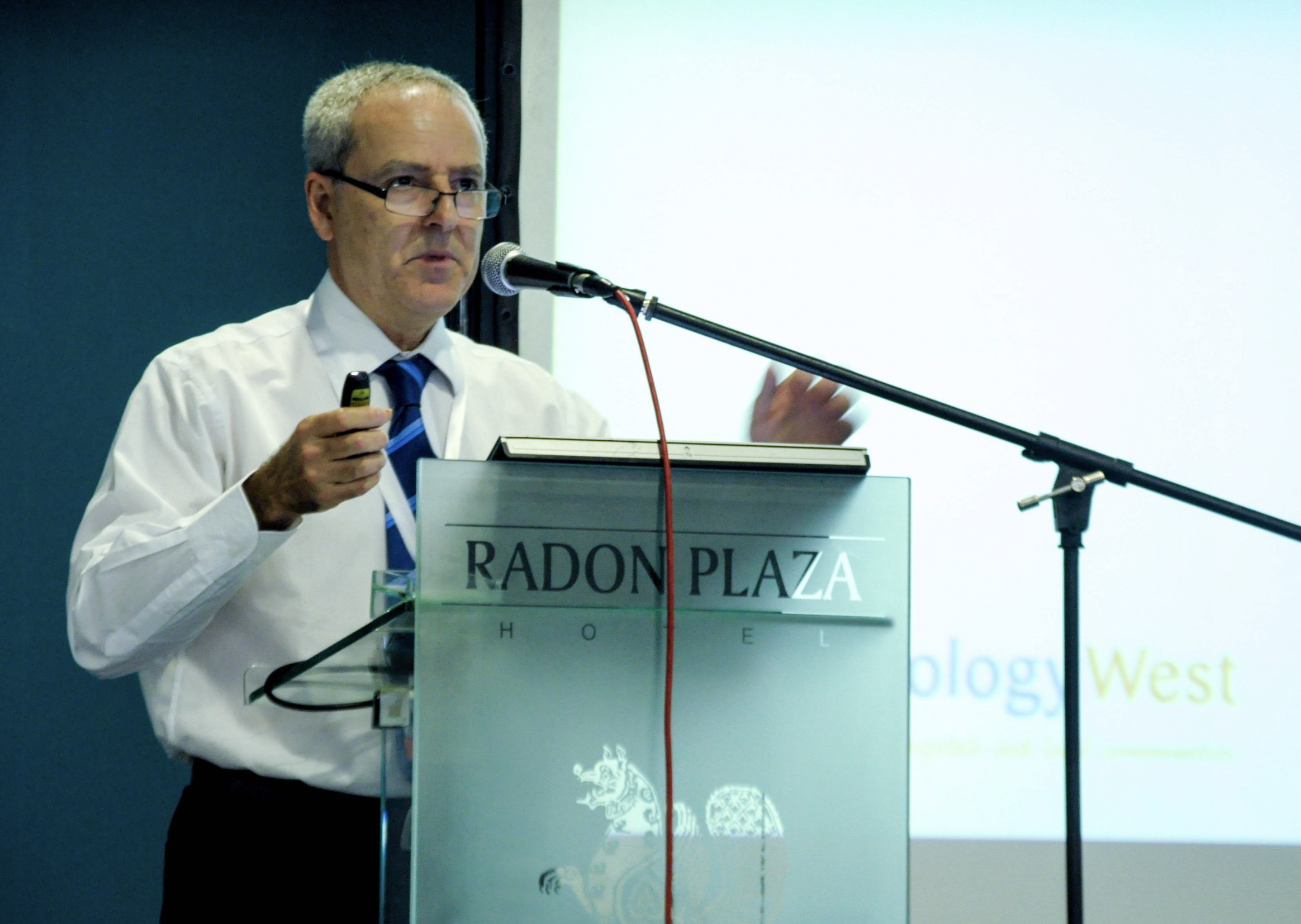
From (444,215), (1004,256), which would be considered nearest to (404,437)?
(444,215)

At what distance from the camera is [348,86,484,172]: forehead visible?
175 cm

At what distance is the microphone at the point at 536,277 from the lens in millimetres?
1220

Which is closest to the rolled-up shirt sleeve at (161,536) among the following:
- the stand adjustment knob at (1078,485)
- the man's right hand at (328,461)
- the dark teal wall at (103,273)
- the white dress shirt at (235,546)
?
the white dress shirt at (235,546)

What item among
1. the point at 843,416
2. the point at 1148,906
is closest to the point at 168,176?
the point at 843,416

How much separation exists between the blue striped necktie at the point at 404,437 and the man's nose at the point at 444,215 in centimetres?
18

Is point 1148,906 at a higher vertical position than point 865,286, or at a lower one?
lower

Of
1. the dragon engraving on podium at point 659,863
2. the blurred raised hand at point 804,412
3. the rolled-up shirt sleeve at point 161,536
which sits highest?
the blurred raised hand at point 804,412

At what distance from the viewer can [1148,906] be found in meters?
2.20

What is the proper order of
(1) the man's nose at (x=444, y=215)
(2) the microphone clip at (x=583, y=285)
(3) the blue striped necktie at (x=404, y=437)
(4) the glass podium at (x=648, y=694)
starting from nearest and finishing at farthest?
(4) the glass podium at (x=648, y=694)
(2) the microphone clip at (x=583, y=285)
(3) the blue striped necktie at (x=404, y=437)
(1) the man's nose at (x=444, y=215)

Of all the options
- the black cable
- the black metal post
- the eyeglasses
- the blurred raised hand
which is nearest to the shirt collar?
the eyeglasses

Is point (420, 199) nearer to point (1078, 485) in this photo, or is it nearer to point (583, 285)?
point (583, 285)

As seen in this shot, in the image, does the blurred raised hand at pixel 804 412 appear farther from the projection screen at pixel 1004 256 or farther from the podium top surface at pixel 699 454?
the projection screen at pixel 1004 256

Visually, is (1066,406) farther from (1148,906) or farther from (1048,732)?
(1148,906)

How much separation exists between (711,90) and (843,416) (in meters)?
0.99
